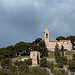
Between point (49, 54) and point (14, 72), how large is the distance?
26426 millimetres

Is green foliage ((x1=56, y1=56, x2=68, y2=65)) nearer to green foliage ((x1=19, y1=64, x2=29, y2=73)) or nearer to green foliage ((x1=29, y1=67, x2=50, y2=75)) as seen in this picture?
green foliage ((x1=29, y1=67, x2=50, y2=75))

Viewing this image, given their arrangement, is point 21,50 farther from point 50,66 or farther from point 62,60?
point 50,66

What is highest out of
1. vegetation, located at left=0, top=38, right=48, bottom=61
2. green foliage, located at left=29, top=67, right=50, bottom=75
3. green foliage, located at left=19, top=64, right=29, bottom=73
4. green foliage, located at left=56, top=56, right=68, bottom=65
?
vegetation, located at left=0, top=38, right=48, bottom=61

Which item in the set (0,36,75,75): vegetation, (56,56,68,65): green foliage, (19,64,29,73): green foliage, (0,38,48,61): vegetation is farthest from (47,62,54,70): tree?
(0,38,48,61): vegetation

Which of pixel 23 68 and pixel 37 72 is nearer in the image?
pixel 37 72

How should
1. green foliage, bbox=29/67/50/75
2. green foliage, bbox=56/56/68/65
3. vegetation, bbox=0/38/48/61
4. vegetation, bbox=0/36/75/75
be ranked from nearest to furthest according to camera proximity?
green foliage, bbox=29/67/50/75 < vegetation, bbox=0/36/75/75 < green foliage, bbox=56/56/68/65 < vegetation, bbox=0/38/48/61

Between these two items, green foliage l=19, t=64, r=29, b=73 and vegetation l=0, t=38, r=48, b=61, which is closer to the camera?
green foliage l=19, t=64, r=29, b=73

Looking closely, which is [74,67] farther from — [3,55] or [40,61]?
[3,55]

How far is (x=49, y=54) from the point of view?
9244cm

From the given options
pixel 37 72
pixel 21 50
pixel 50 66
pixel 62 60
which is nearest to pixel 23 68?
pixel 37 72

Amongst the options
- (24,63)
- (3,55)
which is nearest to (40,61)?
(24,63)

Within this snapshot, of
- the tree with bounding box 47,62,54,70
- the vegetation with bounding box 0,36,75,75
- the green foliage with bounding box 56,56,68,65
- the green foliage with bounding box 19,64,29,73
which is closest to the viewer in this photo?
the vegetation with bounding box 0,36,75,75

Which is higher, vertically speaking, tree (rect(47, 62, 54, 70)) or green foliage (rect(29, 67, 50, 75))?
tree (rect(47, 62, 54, 70))

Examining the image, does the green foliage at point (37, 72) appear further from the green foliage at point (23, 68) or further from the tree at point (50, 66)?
the tree at point (50, 66)
